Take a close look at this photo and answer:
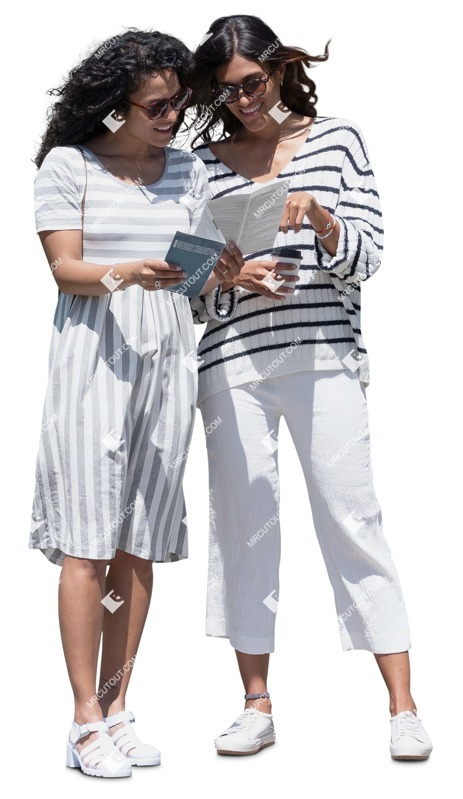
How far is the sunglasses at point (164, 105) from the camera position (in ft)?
14.0

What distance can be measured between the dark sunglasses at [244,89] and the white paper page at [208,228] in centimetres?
47

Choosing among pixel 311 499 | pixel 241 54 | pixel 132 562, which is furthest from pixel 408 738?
pixel 241 54

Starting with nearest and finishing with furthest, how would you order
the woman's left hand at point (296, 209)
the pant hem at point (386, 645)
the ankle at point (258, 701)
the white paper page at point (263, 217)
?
the white paper page at point (263, 217), the woman's left hand at point (296, 209), the pant hem at point (386, 645), the ankle at point (258, 701)

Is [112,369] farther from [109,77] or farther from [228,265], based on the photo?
[109,77]

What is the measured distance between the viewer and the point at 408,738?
4.39 meters

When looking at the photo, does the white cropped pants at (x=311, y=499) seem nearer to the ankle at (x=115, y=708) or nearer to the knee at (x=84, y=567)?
the ankle at (x=115, y=708)

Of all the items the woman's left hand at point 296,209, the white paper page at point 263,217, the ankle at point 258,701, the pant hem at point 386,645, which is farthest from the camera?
the ankle at point 258,701

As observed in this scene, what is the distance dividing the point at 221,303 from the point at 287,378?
33cm

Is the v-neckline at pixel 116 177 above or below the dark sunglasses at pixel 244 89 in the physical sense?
below

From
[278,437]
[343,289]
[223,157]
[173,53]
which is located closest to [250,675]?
[278,437]

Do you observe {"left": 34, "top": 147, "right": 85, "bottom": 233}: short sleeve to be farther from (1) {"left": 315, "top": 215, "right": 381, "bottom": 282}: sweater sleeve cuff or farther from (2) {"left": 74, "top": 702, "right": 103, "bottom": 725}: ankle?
(2) {"left": 74, "top": 702, "right": 103, "bottom": 725}: ankle

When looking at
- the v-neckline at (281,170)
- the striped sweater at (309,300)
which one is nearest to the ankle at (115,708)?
the striped sweater at (309,300)

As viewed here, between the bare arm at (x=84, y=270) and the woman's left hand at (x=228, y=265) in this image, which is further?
the woman's left hand at (x=228, y=265)

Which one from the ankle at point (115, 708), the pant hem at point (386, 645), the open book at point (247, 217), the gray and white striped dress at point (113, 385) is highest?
the open book at point (247, 217)
